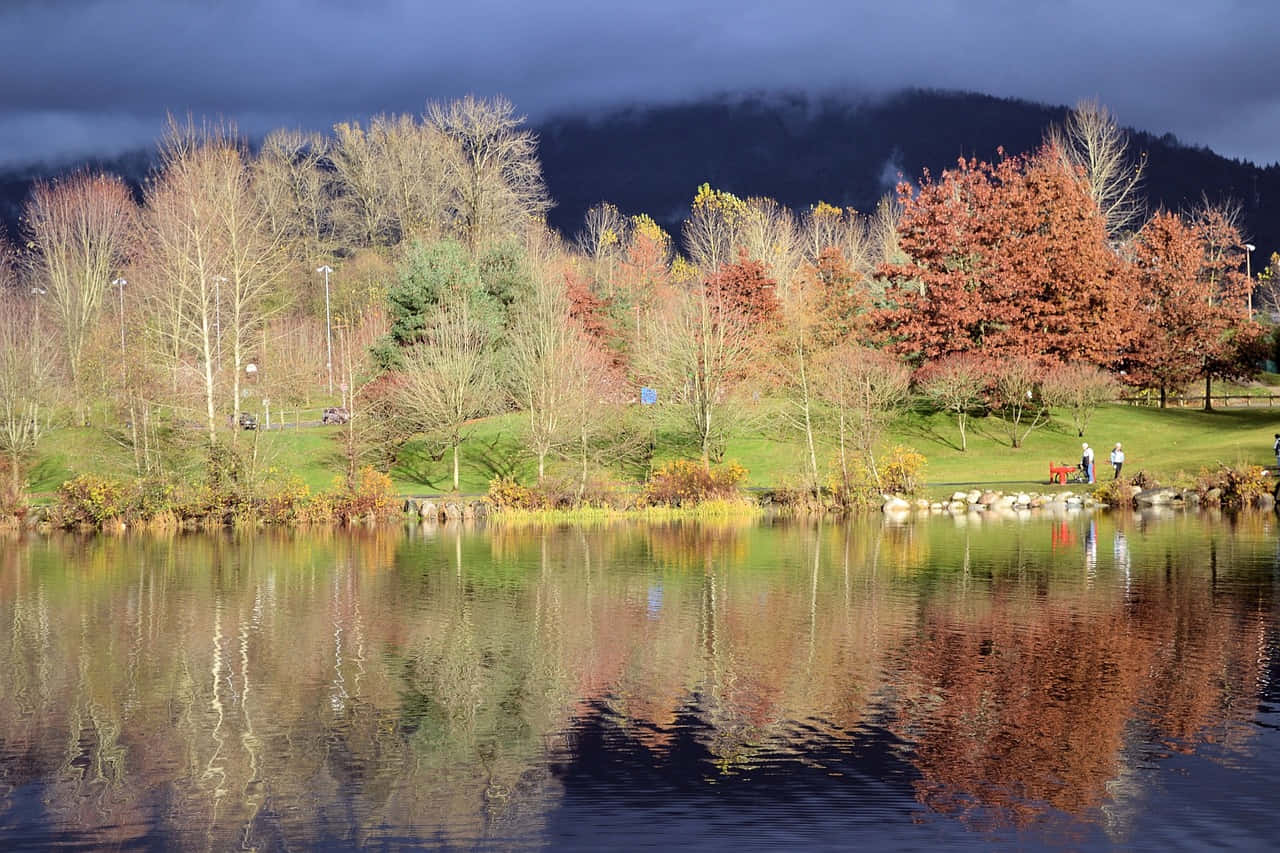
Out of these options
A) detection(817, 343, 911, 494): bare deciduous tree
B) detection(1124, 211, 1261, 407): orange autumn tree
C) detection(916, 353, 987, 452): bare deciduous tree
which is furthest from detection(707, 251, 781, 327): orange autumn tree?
detection(1124, 211, 1261, 407): orange autumn tree

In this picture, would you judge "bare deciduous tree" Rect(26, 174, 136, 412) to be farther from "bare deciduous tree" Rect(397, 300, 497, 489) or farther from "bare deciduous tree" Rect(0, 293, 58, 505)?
"bare deciduous tree" Rect(397, 300, 497, 489)

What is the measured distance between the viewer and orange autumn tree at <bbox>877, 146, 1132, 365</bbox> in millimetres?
60562

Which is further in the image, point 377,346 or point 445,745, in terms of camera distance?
point 377,346

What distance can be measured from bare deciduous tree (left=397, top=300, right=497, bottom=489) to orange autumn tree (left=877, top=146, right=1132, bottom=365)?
66.8ft

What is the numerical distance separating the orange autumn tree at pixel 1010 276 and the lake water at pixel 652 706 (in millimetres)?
31301

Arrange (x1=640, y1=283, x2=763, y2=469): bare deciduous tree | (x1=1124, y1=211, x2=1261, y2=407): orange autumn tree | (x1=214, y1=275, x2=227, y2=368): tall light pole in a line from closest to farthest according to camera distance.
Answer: (x1=214, y1=275, x2=227, y2=368): tall light pole, (x1=640, y1=283, x2=763, y2=469): bare deciduous tree, (x1=1124, y1=211, x2=1261, y2=407): orange autumn tree

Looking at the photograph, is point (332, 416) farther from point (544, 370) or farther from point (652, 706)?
point (652, 706)

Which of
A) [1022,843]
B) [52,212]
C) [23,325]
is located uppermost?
[52,212]

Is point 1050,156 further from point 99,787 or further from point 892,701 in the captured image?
point 99,787

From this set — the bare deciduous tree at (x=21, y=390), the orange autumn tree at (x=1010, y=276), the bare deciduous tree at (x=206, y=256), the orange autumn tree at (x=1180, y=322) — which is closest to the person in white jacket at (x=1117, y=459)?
the orange autumn tree at (x=1010, y=276)

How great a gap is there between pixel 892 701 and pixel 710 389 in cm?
3492

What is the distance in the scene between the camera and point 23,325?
6331 cm

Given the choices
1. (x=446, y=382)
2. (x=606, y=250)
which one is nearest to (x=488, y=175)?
(x=606, y=250)

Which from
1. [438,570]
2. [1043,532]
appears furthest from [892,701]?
[1043,532]
